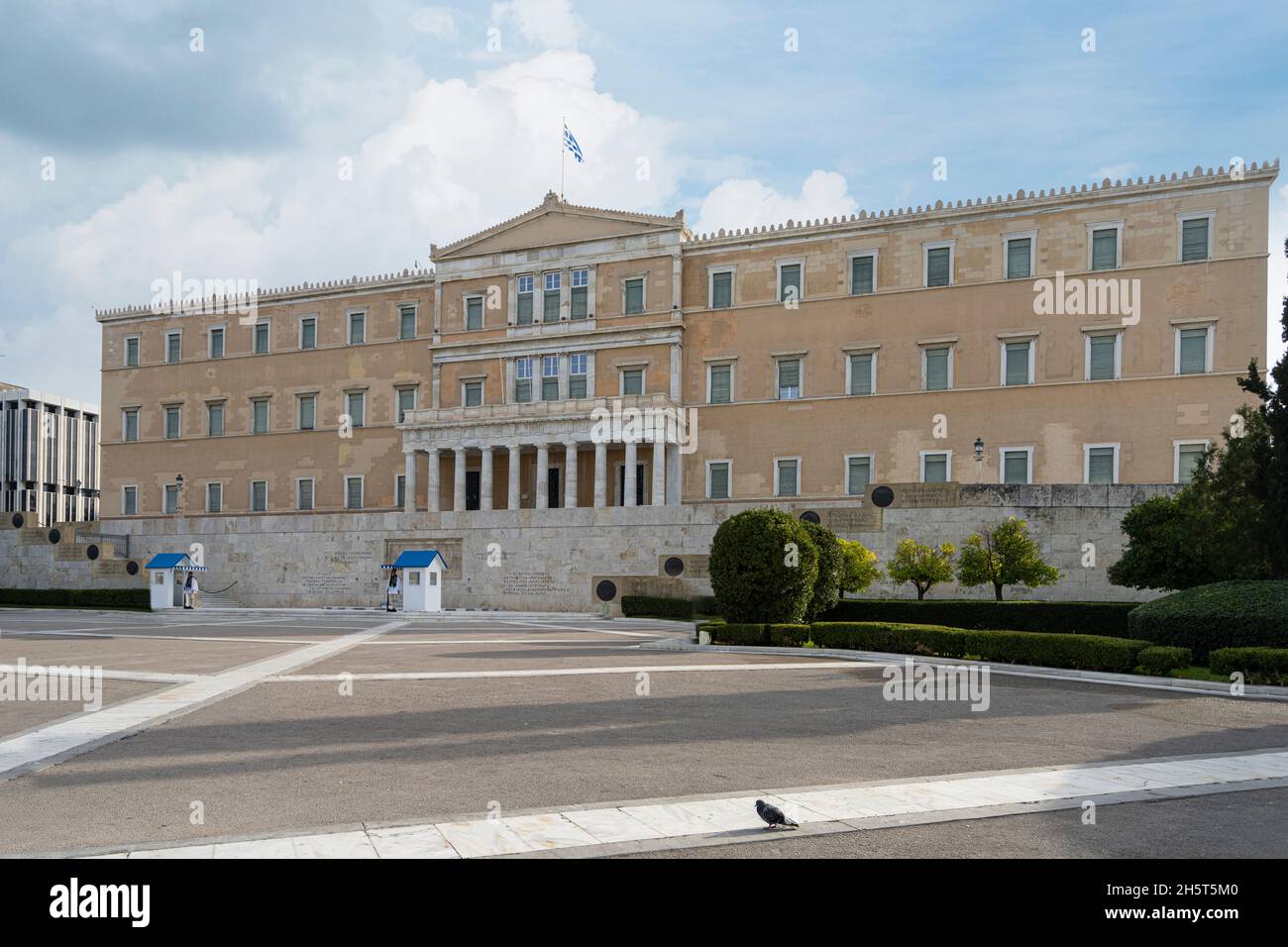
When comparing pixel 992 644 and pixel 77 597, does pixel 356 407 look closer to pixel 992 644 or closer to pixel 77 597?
pixel 77 597

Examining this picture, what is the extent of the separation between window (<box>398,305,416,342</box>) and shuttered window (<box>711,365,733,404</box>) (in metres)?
18.1

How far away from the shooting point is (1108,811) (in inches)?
340

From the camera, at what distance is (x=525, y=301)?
54.8 metres

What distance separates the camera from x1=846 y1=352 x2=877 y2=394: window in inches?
1891

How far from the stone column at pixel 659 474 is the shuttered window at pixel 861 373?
30.9 ft

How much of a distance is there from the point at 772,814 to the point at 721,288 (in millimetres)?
45420

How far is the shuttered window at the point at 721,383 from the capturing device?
50.8 m

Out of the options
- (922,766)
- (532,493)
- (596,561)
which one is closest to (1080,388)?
(596,561)

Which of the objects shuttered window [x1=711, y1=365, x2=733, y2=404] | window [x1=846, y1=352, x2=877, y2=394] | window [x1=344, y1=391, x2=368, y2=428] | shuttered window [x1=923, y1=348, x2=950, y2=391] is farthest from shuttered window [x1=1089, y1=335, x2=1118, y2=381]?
window [x1=344, y1=391, x2=368, y2=428]

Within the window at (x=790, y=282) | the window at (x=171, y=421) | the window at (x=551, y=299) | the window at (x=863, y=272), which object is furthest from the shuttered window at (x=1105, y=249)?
the window at (x=171, y=421)

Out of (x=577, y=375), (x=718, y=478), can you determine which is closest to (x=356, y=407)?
(x=577, y=375)

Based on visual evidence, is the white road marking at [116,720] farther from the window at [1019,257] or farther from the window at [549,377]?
the window at [1019,257]
